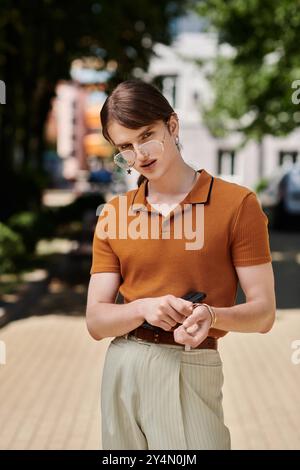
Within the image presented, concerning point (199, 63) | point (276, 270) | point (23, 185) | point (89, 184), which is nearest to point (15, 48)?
point (23, 185)

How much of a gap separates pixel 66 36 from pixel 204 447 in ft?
58.0

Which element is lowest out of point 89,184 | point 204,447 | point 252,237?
point 89,184

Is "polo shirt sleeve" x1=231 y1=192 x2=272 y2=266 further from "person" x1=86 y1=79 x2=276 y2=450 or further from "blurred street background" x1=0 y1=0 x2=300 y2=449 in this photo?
"blurred street background" x1=0 y1=0 x2=300 y2=449

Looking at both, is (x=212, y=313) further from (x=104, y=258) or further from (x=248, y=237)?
(x=104, y=258)

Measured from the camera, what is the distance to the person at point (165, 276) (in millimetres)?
2482

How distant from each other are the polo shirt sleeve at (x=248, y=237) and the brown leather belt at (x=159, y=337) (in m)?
0.25

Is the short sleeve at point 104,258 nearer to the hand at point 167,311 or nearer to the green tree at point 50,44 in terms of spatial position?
the hand at point 167,311

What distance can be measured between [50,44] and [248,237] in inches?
727

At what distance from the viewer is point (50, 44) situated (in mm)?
20281

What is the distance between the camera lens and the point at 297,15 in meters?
17.9

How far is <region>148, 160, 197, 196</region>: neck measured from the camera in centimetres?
256

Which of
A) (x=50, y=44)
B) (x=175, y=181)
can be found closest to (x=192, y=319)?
(x=175, y=181)

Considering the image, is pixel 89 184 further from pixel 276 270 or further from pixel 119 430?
pixel 119 430
